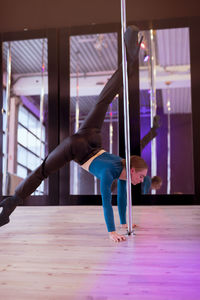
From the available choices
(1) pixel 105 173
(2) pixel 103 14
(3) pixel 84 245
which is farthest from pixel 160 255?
(2) pixel 103 14

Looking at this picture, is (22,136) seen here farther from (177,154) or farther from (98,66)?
(177,154)

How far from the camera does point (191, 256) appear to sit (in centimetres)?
196

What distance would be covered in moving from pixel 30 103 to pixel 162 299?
16.4 ft

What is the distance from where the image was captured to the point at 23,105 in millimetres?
5828

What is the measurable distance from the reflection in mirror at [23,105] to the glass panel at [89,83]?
492 mm

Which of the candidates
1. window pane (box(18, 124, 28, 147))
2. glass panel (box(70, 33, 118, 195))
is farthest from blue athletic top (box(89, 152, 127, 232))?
window pane (box(18, 124, 28, 147))

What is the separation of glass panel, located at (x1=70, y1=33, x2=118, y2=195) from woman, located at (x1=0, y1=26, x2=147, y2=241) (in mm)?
1723

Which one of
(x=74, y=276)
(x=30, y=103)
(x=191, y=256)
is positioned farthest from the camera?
(x=30, y=103)

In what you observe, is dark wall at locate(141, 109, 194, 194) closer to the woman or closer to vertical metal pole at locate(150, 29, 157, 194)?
vertical metal pole at locate(150, 29, 157, 194)

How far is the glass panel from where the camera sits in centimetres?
491

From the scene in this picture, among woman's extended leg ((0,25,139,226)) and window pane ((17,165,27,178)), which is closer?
woman's extended leg ((0,25,139,226))

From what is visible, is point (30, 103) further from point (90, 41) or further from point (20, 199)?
point (20, 199)

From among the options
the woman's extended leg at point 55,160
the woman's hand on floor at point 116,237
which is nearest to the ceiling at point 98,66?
the woman's extended leg at point 55,160

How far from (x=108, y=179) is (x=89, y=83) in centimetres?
331
